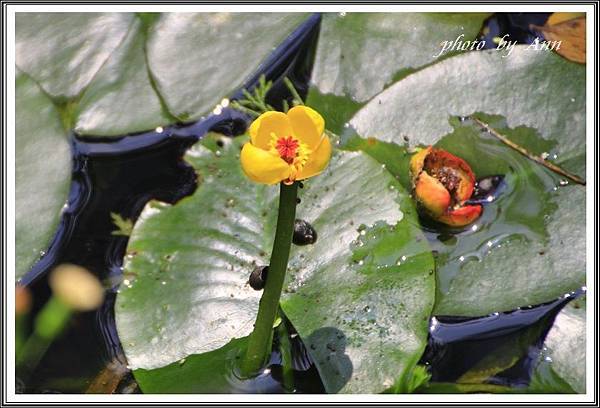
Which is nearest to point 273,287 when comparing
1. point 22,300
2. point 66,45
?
point 22,300

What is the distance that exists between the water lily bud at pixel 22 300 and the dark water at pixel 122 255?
20 mm

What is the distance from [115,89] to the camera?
2184mm

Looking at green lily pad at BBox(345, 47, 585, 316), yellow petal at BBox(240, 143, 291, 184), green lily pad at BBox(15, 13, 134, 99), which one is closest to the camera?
yellow petal at BBox(240, 143, 291, 184)

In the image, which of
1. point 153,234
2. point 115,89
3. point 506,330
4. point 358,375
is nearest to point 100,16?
point 115,89

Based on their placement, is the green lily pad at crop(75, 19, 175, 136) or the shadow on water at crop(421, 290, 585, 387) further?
the green lily pad at crop(75, 19, 175, 136)

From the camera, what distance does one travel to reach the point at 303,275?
1.80 meters

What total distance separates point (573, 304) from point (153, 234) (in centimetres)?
114

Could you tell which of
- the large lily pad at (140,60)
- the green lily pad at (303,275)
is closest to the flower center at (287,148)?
the green lily pad at (303,275)

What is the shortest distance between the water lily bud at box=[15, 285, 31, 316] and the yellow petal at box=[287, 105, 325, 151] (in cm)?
107

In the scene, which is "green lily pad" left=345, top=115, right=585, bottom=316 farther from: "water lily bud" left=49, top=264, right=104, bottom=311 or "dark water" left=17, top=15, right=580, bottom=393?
"water lily bud" left=49, top=264, right=104, bottom=311

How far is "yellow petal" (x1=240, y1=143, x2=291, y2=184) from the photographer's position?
4.04ft

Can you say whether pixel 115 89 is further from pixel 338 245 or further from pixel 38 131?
pixel 338 245

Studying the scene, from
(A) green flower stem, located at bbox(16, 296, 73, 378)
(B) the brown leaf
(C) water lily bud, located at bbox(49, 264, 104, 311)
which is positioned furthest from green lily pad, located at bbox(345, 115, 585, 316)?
(A) green flower stem, located at bbox(16, 296, 73, 378)

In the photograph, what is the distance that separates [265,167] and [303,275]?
623 mm
